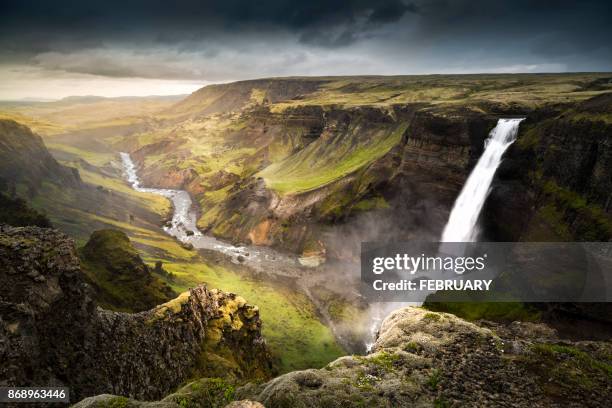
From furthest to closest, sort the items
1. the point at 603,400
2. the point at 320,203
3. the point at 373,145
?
the point at 373,145 → the point at 320,203 → the point at 603,400

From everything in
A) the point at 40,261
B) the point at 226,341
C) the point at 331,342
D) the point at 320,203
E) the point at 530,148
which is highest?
the point at 530,148

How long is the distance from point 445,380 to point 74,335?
25513 millimetres

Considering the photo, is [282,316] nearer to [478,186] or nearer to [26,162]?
[478,186]

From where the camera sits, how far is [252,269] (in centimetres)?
9575

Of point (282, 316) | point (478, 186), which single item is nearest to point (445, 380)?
point (282, 316)

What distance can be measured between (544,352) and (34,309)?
3270 cm

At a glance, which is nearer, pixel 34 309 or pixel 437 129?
pixel 34 309

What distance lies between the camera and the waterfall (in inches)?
2719

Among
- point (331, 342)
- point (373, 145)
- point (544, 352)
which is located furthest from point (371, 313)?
point (373, 145)

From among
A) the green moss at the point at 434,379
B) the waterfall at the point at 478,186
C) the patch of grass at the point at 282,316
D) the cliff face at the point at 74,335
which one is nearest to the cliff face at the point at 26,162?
the patch of grass at the point at 282,316

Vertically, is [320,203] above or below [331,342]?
above

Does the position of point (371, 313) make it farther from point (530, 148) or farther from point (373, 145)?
point (373, 145)

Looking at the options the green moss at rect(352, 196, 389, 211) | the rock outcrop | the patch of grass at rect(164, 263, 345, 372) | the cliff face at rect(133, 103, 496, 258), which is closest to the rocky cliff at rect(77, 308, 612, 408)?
the rock outcrop

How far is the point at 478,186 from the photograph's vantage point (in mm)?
70688
